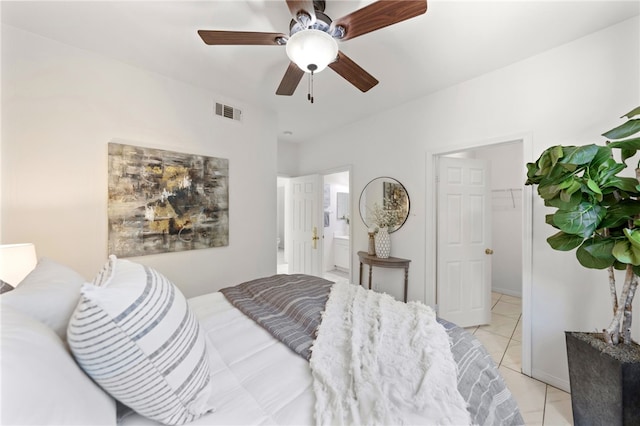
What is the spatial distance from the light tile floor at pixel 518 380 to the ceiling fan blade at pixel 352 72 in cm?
256

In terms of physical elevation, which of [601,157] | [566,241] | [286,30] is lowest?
[566,241]

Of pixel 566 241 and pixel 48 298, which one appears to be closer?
pixel 48 298

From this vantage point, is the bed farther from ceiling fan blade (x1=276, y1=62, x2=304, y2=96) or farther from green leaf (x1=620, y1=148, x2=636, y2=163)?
ceiling fan blade (x1=276, y1=62, x2=304, y2=96)

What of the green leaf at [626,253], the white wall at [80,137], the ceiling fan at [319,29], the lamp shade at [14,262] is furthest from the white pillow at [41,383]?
the green leaf at [626,253]

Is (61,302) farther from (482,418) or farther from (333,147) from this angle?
(333,147)

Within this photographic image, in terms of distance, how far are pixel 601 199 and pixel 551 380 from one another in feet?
5.14

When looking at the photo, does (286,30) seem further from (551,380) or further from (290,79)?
(551,380)

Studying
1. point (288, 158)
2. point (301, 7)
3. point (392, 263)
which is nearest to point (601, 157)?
point (301, 7)

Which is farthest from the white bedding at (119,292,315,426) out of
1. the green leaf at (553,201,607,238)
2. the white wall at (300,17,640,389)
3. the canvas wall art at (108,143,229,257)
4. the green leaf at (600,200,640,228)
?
the white wall at (300,17,640,389)

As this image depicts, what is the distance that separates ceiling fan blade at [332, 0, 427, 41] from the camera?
3.87 feet

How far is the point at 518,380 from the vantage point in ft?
6.57

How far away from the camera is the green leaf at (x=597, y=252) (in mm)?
1319

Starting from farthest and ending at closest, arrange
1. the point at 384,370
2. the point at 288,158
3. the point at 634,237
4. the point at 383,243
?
1. the point at 288,158
2. the point at 383,243
3. the point at 634,237
4. the point at 384,370

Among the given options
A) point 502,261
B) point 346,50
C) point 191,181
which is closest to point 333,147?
point 346,50
